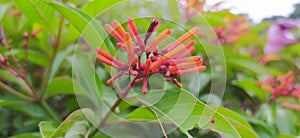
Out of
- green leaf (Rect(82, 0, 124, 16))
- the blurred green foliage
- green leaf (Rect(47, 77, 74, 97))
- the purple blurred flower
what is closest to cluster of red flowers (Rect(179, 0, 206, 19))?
the blurred green foliage

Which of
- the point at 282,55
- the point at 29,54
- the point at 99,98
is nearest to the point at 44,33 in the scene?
the point at 29,54

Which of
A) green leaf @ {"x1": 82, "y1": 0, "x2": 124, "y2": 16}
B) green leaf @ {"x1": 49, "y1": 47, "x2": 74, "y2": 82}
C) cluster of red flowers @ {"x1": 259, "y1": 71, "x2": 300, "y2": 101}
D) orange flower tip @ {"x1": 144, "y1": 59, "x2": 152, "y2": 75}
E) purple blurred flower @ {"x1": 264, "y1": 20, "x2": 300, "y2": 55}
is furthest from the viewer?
purple blurred flower @ {"x1": 264, "y1": 20, "x2": 300, "y2": 55}

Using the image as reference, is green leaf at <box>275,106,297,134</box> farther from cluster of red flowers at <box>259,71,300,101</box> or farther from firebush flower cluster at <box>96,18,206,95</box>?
firebush flower cluster at <box>96,18,206,95</box>

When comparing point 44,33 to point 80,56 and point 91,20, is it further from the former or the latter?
point 91,20

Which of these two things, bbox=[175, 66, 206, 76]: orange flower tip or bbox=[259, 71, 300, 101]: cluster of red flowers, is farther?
bbox=[259, 71, 300, 101]: cluster of red flowers

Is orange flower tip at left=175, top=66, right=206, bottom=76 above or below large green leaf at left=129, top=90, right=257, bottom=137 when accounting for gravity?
→ above

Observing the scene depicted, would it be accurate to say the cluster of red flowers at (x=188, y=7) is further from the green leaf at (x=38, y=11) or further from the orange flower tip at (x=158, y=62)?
the orange flower tip at (x=158, y=62)

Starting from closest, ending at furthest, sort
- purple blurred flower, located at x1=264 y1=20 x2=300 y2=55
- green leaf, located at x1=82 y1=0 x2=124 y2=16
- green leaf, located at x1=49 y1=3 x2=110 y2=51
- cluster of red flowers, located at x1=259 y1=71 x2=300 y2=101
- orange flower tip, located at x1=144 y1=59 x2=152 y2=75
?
orange flower tip, located at x1=144 y1=59 x2=152 y2=75 < green leaf, located at x1=49 y1=3 x2=110 y2=51 < green leaf, located at x1=82 y1=0 x2=124 y2=16 < cluster of red flowers, located at x1=259 y1=71 x2=300 y2=101 < purple blurred flower, located at x1=264 y1=20 x2=300 y2=55
